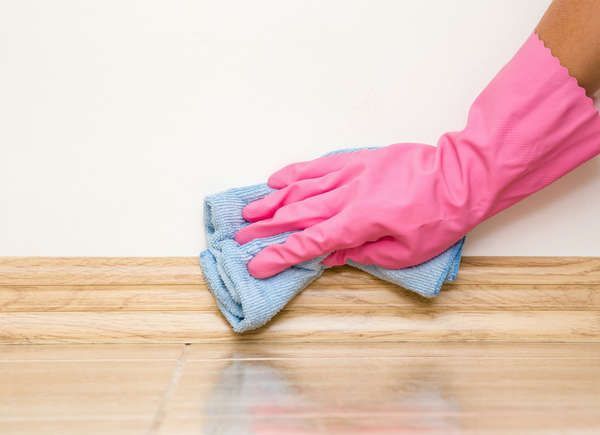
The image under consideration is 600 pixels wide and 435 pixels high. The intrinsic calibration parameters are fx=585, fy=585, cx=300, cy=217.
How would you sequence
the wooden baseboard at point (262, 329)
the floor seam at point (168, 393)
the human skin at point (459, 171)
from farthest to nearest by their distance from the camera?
the wooden baseboard at point (262, 329) → the human skin at point (459, 171) → the floor seam at point (168, 393)

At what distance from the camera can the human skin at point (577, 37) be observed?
647 millimetres

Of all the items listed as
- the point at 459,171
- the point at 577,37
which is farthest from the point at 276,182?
the point at 577,37

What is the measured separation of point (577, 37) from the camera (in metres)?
0.66

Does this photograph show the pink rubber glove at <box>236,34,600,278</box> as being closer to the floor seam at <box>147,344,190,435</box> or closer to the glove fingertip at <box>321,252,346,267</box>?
the glove fingertip at <box>321,252,346,267</box>

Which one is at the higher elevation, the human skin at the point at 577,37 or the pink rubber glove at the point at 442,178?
the human skin at the point at 577,37

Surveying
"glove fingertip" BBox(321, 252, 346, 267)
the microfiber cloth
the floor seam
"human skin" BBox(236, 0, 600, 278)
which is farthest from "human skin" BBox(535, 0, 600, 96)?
the floor seam

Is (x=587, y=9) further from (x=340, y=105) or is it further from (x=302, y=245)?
(x=302, y=245)

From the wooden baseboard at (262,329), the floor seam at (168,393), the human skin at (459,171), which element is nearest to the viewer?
the floor seam at (168,393)

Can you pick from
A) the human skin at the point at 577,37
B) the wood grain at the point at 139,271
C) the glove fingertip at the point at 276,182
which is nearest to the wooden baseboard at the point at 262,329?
the wood grain at the point at 139,271

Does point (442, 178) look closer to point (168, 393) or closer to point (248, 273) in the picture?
point (248, 273)

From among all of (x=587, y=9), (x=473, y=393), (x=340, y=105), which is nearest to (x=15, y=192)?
(x=340, y=105)

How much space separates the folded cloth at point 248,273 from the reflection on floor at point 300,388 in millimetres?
64

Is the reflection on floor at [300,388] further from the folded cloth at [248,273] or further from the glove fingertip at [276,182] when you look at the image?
the glove fingertip at [276,182]

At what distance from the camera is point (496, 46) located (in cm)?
76
